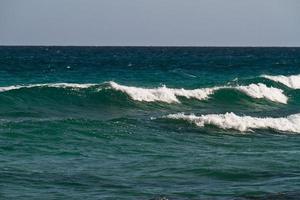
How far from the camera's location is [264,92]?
124 ft

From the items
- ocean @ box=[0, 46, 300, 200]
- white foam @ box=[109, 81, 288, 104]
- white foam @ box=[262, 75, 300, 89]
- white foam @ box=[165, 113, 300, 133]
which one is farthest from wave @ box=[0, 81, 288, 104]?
white foam @ box=[165, 113, 300, 133]

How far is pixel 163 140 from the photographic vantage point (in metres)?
19.6

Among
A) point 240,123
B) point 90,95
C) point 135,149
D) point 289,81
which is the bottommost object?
point 135,149

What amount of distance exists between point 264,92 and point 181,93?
16.3 feet

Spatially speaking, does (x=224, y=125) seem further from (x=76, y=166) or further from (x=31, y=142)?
(x=76, y=166)

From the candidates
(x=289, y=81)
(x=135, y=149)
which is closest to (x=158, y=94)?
(x=289, y=81)

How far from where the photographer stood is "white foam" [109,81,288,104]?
32.8 m

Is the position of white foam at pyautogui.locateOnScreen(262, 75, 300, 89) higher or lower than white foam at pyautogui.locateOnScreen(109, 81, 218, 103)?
higher

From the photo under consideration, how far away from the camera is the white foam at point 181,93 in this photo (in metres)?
32.8

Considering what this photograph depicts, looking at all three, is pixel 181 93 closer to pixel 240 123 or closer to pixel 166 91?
pixel 166 91

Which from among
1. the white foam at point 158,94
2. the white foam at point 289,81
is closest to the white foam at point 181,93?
the white foam at point 158,94

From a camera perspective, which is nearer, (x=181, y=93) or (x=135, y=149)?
(x=135, y=149)

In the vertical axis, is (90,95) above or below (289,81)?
below

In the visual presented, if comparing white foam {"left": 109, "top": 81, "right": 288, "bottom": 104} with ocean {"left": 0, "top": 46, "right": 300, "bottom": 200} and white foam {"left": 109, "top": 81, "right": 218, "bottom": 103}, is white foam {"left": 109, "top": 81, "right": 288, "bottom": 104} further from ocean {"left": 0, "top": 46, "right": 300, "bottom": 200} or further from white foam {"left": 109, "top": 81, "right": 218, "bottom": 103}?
ocean {"left": 0, "top": 46, "right": 300, "bottom": 200}
